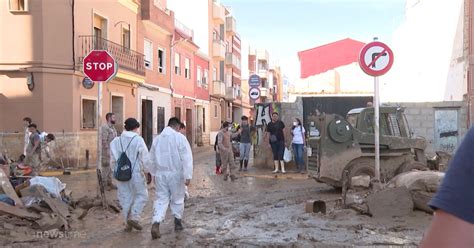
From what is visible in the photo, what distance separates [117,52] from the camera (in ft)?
71.6

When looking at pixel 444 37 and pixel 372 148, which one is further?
pixel 444 37

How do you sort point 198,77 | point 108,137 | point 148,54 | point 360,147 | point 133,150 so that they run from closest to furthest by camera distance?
point 133,150 → point 360,147 → point 108,137 → point 148,54 → point 198,77

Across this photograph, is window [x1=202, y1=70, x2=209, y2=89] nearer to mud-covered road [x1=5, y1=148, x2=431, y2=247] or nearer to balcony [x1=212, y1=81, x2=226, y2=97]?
balcony [x1=212, y1=81, x2=226, y2=97]

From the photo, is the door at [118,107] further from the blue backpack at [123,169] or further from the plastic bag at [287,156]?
the blue backpack at [123,169]

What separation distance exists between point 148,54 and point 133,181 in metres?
19.9

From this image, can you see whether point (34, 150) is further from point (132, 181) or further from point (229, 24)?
point (229, 24)

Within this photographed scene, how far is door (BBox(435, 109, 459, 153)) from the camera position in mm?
18859

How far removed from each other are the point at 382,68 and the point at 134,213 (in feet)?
16.7

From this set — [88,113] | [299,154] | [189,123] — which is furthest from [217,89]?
[299,154]

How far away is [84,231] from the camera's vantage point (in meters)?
7.63

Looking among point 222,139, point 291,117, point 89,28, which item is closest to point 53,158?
point 89,28

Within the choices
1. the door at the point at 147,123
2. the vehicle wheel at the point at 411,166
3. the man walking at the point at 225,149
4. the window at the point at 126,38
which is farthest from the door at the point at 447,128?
the door at the point at 147,123

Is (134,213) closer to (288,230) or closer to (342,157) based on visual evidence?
(288,230)

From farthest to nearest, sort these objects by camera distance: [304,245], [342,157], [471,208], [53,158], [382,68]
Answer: [53,158] → [342,157] → [382,68] → [304,245] → [471,208]
